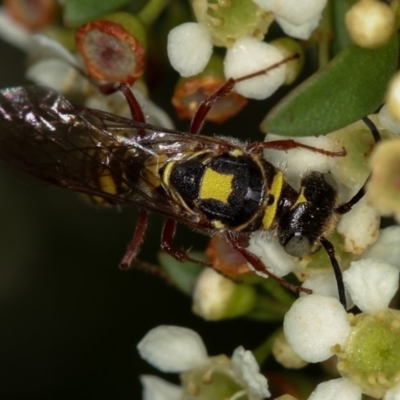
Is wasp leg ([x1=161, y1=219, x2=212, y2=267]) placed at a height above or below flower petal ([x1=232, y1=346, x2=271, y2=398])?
above

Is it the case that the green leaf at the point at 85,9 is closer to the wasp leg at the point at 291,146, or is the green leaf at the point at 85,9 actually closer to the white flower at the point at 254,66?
the white flower at the point at 254,66

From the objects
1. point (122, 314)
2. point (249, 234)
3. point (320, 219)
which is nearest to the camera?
point (320, 219)

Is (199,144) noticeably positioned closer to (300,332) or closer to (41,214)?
(300,332)

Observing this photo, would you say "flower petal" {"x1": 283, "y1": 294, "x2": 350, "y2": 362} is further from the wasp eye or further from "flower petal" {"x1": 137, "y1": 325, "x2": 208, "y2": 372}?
"flower petal" {"x1": 137, "y1": 325, "x2": 208, "y2": 372}

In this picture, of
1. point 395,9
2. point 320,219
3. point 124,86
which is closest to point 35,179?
point 124,86

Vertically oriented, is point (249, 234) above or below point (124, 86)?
below

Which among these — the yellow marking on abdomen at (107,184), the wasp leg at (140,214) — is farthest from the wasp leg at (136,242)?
the yellow marking on abdomen at (107,184)

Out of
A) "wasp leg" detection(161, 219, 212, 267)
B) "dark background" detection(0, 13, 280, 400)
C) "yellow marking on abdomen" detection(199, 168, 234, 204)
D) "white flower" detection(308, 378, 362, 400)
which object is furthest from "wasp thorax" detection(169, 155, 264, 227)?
"dark background" detection(0, 13, 280, 400)
